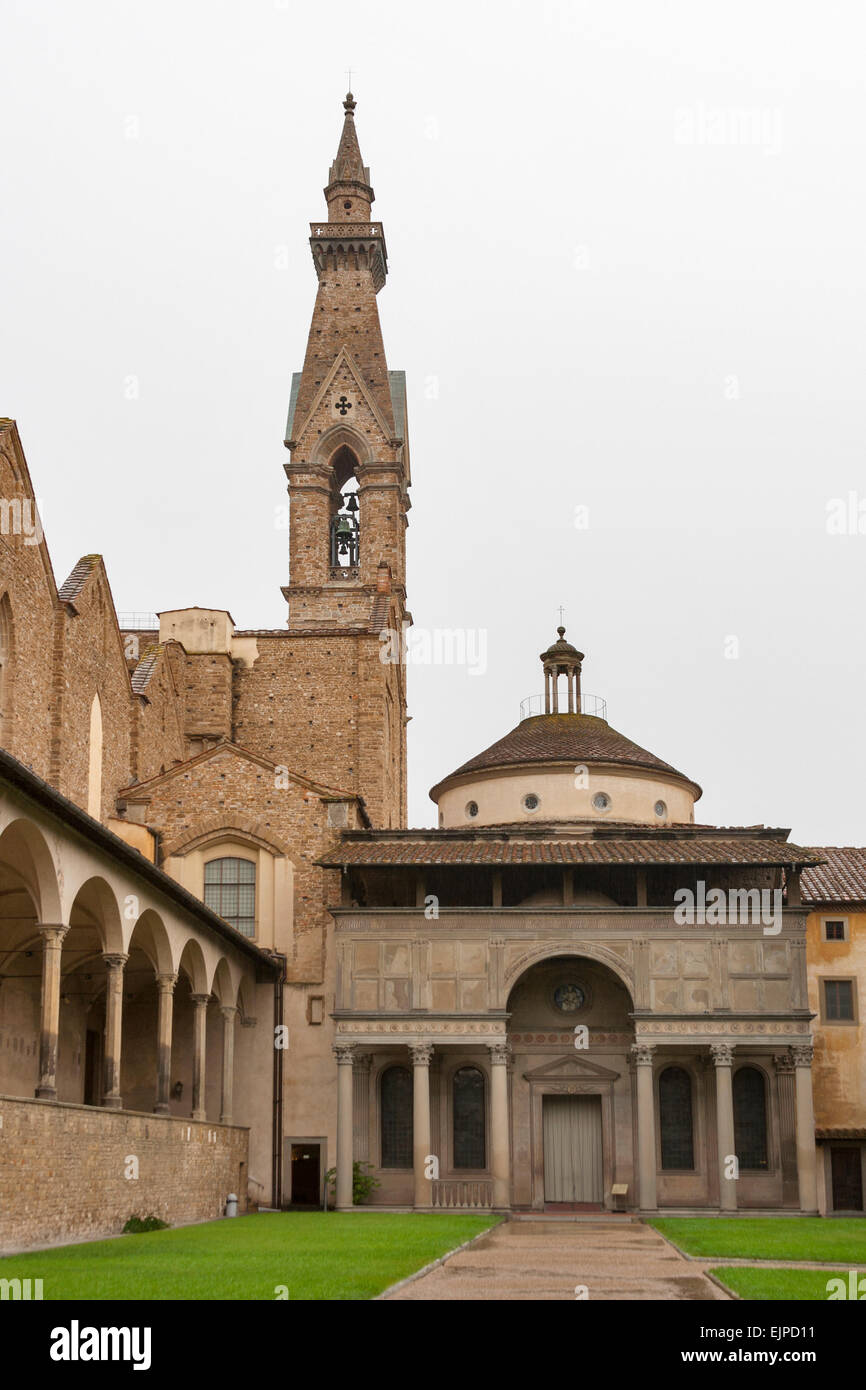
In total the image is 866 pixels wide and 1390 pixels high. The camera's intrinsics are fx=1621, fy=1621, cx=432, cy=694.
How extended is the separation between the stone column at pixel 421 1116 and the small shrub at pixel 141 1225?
9532mm

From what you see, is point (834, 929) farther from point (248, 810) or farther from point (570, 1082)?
point (248, 810)

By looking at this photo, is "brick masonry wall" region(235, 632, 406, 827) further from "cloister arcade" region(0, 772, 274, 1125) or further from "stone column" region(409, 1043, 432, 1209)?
"stone column" region(409, 1043, 432, 1209)

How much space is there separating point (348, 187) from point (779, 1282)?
2138 inches

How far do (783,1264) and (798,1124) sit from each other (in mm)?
17284

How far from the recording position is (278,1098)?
36938mm

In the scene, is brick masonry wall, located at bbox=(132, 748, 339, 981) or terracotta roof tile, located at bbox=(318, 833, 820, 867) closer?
terracotta roof tile, located at bbox=(318, 833, 820, 867)

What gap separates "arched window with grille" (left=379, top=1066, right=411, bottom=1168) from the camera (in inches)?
1443

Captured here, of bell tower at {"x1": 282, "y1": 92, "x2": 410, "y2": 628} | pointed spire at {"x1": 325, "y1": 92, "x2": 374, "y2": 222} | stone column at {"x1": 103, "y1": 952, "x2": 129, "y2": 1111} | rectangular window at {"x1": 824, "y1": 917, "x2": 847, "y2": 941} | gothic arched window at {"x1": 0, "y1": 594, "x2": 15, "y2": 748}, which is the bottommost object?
stone column at {"x1": 103, "y1": 952, "x2": 129, "y2": 1111}

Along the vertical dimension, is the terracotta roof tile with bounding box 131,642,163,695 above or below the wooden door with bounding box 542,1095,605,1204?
above

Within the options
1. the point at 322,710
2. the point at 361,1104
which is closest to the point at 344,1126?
the point at 361,1104

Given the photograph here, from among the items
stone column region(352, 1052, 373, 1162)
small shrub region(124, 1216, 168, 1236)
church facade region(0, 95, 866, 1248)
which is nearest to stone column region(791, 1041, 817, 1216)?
church facade region(0, 95, 866, 1248)

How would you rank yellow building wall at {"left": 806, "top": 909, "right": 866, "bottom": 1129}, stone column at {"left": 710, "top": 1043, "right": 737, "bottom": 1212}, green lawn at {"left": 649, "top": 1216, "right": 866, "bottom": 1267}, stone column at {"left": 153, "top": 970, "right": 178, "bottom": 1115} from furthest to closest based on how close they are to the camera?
yellow building wall at {"left": 806, "top": 909, "right": 866, "bottom": 1129}, stone column at {"left": 710, "top": 1043, "right": 737, "bottom": 1212}, stone column at {"left": 153, "top": 970, "right": 178, "bottom": 1115}, green lawn at {"left": 649, "top": 1216, "right": 866, "bottom": 1267}

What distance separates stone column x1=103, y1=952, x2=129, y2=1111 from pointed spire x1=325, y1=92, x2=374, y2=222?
142 ft
